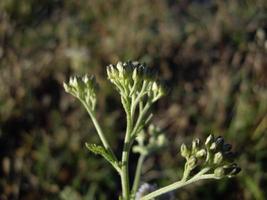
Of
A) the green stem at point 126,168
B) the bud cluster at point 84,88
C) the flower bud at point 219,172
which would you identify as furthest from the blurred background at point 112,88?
the flower bud at point 219,172

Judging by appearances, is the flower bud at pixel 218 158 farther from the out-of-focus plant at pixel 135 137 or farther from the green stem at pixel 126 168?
the green stem at pixel 126 168

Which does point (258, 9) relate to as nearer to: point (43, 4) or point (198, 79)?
point (198, 79)

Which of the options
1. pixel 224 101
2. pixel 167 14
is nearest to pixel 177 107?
pixel 224 101

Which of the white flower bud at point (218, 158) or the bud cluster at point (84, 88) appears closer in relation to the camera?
the white flower bud at point (218, 158)

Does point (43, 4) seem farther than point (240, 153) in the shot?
Yes

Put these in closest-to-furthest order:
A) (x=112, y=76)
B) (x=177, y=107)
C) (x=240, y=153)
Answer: (x=112, y=76)
(x=240, y=153)
(x=177, y=107)

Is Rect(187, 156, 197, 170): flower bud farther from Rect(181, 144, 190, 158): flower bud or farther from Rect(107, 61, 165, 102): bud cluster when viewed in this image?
Rect(107, 61, 165, 102): bud cluster
